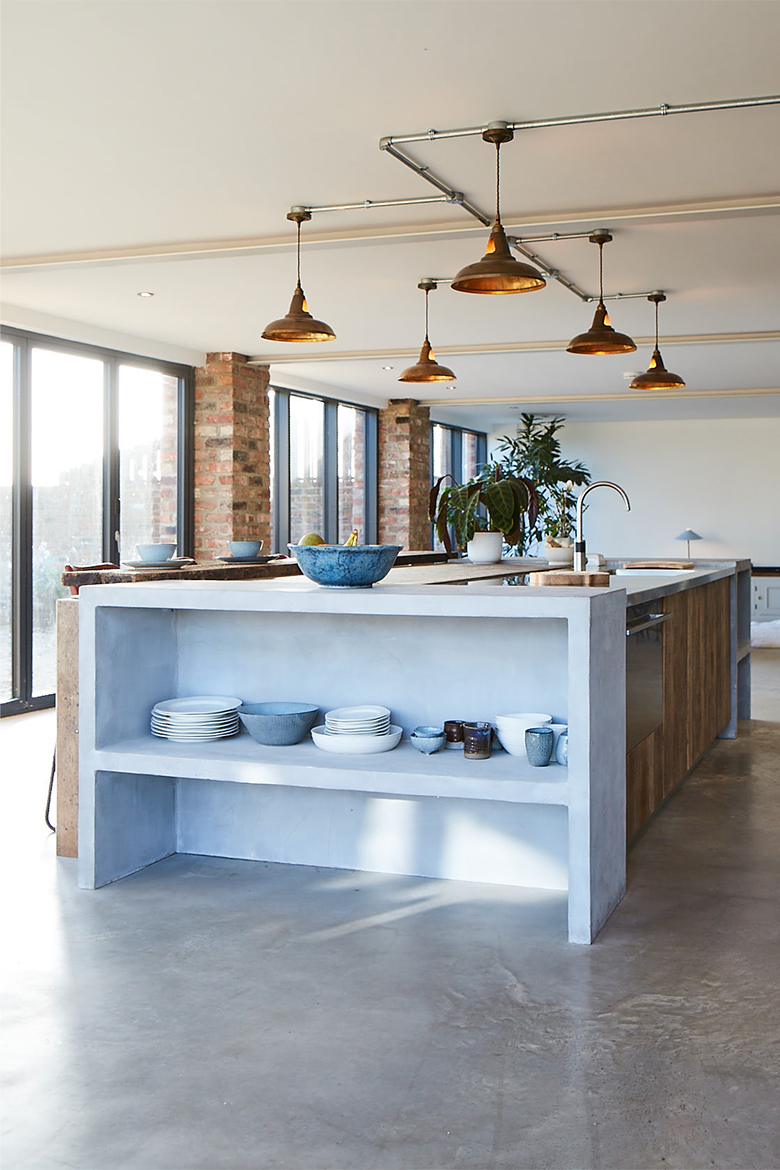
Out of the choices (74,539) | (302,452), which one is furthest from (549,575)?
(302,452)

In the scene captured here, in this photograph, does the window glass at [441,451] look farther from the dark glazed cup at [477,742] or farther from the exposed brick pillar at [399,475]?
the dark glazed cup at [477,742]

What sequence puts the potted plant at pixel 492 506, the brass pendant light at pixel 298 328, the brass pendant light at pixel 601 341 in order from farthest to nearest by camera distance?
the potted plant at pixel 492 506
the brass pendant light at pixel 601 341
the brass pendant light at pixel 298 328

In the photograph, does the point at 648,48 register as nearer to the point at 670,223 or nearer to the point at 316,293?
the point at 670,223

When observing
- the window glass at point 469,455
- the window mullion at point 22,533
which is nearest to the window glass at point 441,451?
the window glass at point 469,455

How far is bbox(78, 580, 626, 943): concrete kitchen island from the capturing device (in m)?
2.75

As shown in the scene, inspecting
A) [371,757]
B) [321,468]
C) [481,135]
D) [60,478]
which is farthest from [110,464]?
[371,757]

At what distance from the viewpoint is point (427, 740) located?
2984 millimetres

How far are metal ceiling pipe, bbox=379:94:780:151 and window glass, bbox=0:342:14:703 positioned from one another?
3.70 meters

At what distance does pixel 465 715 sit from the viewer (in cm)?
324

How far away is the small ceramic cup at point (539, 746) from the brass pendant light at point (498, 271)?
157 centimetres

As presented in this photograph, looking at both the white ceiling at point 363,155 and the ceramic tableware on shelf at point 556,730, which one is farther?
the white ceiling at point 363,155

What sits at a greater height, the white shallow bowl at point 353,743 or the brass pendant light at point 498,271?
the brass pendant light at point 498,271

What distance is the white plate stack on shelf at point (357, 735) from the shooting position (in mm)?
3000

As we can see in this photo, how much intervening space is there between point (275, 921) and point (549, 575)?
1768 mm
